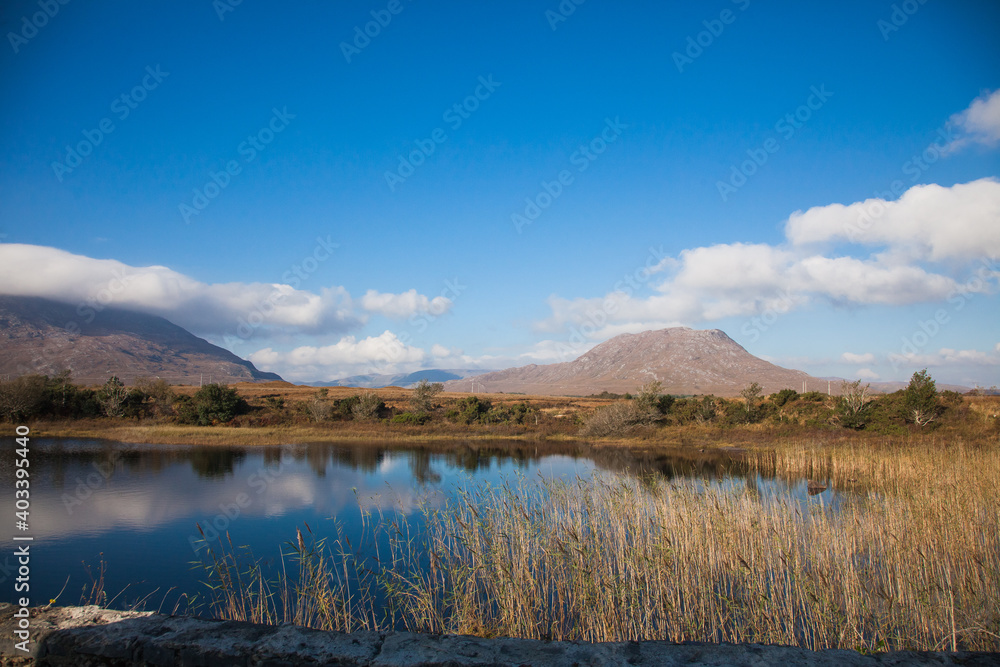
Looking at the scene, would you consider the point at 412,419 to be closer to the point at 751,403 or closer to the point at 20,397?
the point at 751,403

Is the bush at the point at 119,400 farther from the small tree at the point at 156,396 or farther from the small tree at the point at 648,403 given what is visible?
the small tree at the point at 648,403

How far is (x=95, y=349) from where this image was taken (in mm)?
122000

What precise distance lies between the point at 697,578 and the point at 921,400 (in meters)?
27.3

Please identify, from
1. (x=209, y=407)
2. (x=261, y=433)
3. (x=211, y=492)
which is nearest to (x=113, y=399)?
(x=209, y=407)

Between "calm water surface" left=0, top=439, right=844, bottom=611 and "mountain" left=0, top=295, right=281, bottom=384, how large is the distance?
197 ft

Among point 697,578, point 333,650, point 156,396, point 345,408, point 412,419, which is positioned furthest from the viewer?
point 345,408

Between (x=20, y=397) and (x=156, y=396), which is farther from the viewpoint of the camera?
(x=156, y=396)

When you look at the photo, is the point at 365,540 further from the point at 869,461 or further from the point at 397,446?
the point at 397,446

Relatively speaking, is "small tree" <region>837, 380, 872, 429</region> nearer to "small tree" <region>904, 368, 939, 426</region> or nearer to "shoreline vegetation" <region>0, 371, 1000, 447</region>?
"shoreline vegetation" <region>0, 371, 1000, 447</region>

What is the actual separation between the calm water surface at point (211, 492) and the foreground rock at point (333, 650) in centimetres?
662

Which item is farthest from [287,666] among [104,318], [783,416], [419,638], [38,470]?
[104,318]

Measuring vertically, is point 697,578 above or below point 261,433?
above

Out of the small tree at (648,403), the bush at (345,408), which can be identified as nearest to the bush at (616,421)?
the small tree at (648,403)

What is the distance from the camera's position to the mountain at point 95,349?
88188mm
